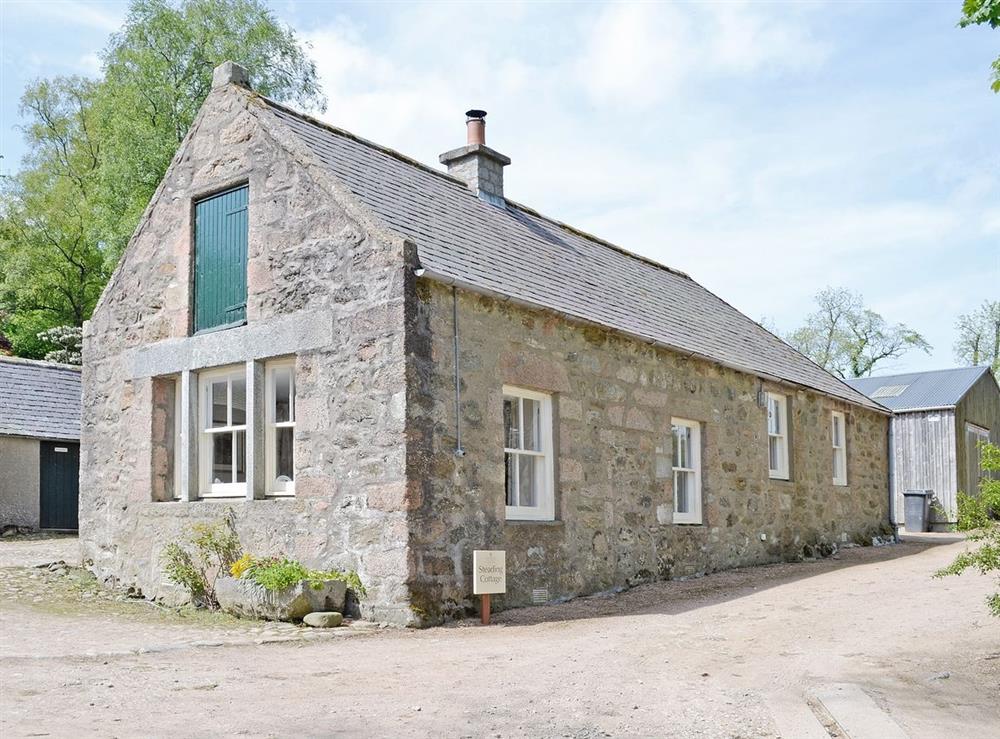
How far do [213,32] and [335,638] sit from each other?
2317 cm

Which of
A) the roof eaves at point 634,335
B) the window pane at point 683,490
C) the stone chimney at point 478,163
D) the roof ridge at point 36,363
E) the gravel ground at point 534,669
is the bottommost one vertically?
the gravel ground at point 534,669

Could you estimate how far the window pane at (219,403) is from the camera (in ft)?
41.8

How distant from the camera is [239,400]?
41.2 ft

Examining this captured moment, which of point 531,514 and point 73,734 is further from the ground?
point 531,514

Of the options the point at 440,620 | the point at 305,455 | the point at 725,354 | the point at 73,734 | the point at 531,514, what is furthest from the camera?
the point at 725,354

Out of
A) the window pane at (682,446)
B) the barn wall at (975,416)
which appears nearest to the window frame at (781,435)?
the window pane at (682,446)

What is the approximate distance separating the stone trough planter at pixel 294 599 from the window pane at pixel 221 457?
2040 mm

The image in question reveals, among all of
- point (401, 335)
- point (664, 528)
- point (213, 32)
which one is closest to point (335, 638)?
point (401, 335)

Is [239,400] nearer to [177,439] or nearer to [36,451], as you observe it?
[177,439]

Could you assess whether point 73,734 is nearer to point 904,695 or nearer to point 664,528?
point 904,695

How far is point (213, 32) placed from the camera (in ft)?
94.1

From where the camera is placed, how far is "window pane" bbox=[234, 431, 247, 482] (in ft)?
40.7

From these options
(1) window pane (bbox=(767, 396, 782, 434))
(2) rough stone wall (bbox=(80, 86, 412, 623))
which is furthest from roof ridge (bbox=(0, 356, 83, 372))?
(1) window pane (bbox=(767, 396, 782, 434))

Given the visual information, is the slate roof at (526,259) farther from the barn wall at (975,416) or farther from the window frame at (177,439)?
the barn wall at (975,416)
